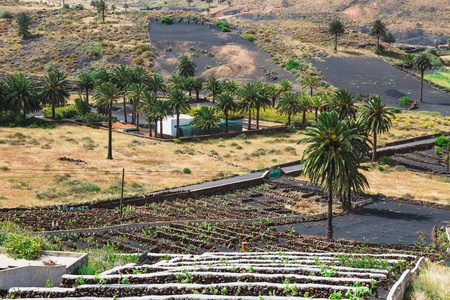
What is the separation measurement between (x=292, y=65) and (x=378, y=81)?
2499cm

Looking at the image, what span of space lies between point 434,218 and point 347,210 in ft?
30.5

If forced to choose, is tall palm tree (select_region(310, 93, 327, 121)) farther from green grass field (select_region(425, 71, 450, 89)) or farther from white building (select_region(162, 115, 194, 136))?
green grass field (select_region(425, 71, 450, 89))

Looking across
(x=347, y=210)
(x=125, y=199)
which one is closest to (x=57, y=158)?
(x=125, y=199)

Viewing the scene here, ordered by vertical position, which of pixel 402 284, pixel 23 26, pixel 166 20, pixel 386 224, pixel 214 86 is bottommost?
pixel 386 224

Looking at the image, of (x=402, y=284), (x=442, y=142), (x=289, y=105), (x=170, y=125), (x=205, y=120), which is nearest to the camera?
(x=402, y=284)

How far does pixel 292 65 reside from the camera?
159 metres

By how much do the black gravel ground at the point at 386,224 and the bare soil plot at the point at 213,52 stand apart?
3537 inches

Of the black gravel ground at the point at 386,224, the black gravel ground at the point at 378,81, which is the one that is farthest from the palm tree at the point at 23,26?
the black gravel ground at the point at 386,224

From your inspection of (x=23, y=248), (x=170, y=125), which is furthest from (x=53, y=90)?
(x=23, y=248)

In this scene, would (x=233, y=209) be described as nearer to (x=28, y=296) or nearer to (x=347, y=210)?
(x=347, y=210)

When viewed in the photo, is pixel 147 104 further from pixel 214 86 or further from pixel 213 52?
pixel 213 52

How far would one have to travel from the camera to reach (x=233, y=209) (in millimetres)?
60750

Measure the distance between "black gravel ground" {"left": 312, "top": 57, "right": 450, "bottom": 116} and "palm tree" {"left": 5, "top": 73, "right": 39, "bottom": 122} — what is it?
80.8 m

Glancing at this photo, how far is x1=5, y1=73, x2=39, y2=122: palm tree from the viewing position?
9638 centimetres
